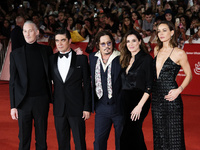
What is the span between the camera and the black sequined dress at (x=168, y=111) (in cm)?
347

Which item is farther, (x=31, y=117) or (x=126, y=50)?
(x=31, y=117)

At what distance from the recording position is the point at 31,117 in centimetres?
368

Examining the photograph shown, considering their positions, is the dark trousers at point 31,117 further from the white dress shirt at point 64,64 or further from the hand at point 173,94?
the hand at point 173,94

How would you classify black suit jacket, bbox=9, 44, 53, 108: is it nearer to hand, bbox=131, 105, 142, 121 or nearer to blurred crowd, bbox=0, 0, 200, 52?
hand, bbox=131, 105, 142, 121

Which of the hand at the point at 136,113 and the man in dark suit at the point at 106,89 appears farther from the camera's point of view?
the man in dark suit at the point at 106,89

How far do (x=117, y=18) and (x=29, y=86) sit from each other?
23.2ft

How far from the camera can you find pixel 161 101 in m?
3.51

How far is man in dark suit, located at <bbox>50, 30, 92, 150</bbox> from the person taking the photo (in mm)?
3588

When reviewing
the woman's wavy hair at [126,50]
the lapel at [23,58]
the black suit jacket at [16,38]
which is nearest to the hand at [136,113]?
the woman's wavy hair at [126,50]

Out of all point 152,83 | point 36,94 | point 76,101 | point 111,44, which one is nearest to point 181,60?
point 152,83

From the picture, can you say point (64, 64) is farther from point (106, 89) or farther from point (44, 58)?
point (106, 89)

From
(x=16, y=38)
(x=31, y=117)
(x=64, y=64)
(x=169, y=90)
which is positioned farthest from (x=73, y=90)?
(x=16, y=38)

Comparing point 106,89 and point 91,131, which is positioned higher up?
point 106,89

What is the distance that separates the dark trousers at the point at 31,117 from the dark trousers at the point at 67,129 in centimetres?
19
